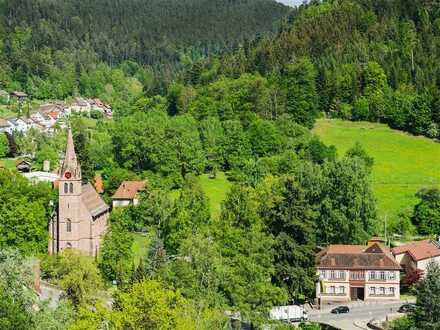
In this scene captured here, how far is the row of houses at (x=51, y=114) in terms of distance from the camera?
126 meters

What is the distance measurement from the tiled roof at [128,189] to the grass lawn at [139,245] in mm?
7781

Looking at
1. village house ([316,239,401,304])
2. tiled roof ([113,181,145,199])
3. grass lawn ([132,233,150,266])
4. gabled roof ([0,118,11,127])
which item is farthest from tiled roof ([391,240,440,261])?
gabled roof ([0,118,11,127])

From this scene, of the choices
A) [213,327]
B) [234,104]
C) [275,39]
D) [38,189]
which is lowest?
[213,327]

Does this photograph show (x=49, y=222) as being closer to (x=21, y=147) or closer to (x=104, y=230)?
(x=104, y=230)

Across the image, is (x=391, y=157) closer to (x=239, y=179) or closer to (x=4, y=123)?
(x=239, y=179)

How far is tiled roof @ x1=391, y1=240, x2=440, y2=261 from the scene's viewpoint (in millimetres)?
61325

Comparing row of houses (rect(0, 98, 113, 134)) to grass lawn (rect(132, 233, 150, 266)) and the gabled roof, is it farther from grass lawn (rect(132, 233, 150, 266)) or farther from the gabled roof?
grass lawn (rect(132, 233, 150, 266))

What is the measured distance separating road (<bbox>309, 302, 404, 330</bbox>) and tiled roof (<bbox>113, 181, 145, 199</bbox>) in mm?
27138

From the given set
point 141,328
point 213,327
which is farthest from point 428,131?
point 141,328

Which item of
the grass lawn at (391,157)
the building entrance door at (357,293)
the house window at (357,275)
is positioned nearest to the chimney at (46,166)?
the grass lawn at (391,157)

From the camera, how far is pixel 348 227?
208ft

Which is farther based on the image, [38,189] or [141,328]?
[38,189]

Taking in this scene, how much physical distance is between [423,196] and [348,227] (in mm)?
13141

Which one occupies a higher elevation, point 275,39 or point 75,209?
point 275,39
